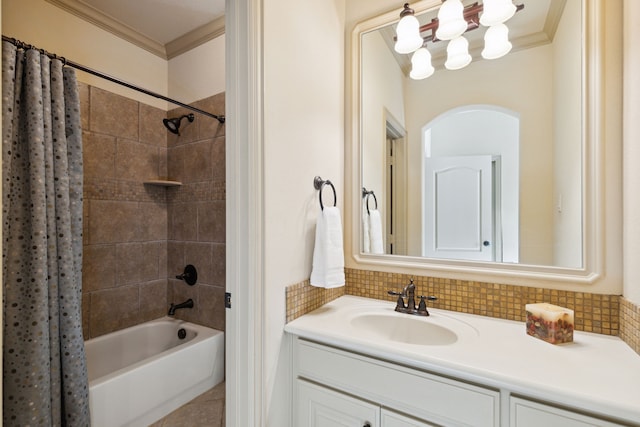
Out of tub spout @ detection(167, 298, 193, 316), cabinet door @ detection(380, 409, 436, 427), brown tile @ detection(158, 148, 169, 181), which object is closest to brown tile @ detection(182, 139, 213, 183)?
brown tile @ detection(158, 148, 169, 181)

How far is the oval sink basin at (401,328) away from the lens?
4.12ft

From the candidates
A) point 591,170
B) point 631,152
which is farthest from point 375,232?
point 631,152

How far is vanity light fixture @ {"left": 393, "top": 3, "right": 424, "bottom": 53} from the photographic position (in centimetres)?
143

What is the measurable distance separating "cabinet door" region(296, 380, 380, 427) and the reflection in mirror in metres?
0.72

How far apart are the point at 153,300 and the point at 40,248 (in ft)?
3.96

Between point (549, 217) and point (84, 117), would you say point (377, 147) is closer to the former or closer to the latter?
point (549, 217)

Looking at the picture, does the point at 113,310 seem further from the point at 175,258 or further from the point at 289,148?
the point at 289,148

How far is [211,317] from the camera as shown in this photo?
2.13m

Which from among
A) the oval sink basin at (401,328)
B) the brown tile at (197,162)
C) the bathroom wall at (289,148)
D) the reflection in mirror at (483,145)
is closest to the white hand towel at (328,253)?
the bathroom wall at (289,148)

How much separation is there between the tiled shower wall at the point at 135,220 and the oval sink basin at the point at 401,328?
1140 millimetres

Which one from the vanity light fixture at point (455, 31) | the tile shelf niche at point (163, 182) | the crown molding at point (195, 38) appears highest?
the crown molding at point (195, 38)

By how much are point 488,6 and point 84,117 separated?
2.30 m

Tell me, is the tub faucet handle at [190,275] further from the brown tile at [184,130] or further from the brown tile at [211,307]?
the brown tile at [184,130]

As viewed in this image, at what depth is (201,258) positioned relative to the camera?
2.18 m
